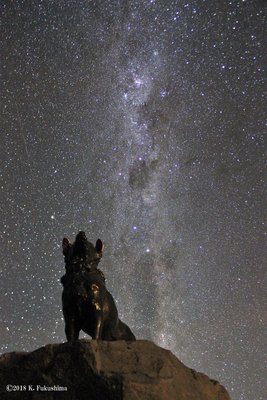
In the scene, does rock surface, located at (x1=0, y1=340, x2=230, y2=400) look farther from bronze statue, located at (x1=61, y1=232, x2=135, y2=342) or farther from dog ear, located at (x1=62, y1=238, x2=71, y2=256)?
dog ear, located at (x1=62, y1=238, x2=71, y2=256)

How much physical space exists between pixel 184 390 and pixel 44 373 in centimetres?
151

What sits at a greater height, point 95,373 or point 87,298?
point 87,298

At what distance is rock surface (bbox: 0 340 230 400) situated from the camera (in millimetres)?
4203

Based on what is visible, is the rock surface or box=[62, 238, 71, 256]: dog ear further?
box=[62, 238, 71, 256]: dog ear

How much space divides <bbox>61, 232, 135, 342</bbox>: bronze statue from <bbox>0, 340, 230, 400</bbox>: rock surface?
70 cm

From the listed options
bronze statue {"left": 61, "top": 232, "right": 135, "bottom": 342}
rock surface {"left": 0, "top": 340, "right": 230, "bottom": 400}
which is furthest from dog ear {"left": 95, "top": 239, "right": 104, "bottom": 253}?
rock surface {"left": 0, "top": 340, "right": 230, "bottom": 400}

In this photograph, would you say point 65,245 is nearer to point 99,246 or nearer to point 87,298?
point 99,246

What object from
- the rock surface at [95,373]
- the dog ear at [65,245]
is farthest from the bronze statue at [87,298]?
the rock surface at [95,373]

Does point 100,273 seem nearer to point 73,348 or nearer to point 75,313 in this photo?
point 75,313

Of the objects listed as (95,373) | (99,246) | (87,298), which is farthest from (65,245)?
(95,373)

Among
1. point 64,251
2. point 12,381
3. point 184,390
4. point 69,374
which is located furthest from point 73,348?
point 64,251

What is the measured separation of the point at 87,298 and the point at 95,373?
115 centimetres

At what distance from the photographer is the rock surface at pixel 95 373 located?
13.8 feet

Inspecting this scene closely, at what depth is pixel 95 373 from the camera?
13.8ft
